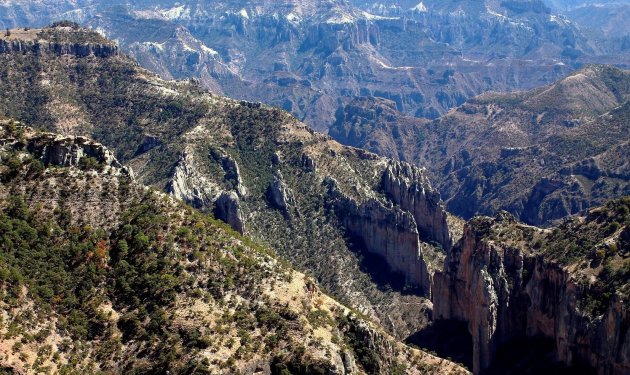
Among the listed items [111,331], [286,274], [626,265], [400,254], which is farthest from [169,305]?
[400,254]

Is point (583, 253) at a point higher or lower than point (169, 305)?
lower

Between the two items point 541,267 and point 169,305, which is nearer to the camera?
point 169,305

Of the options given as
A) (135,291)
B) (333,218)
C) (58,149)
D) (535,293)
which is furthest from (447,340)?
(58,149)

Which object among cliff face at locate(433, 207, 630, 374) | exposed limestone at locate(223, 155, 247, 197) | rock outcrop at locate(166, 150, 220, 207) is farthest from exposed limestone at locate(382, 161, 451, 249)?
rock outcrop at locate(166, 150, 220, 207)

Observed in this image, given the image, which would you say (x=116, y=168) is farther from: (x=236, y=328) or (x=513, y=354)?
(x=513, y=354)

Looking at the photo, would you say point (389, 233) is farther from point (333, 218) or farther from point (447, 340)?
point (447, 340)

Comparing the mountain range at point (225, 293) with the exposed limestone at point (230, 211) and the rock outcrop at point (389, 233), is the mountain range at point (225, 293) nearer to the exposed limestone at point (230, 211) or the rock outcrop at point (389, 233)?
the rock outcrop at point (389, 233)
